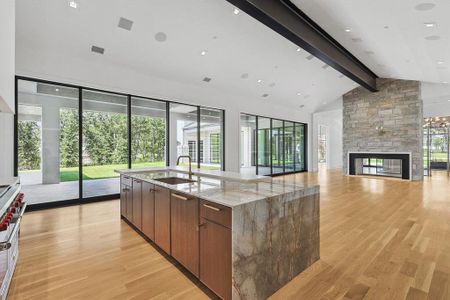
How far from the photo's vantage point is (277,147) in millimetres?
10555

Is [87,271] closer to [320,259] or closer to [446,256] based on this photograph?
[320,259]

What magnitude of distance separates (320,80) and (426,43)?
357 cm

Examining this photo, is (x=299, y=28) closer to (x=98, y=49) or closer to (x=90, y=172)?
(x=98, y=49)

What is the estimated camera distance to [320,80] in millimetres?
8617

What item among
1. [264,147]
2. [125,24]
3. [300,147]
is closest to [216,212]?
[125,24]

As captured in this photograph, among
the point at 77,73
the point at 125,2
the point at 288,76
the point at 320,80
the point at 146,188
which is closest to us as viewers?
the point at 146,188

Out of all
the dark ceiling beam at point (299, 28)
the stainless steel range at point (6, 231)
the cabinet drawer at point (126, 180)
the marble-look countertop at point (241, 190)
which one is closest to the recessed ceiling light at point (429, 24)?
the dark ceiling beam at point (299, 28)

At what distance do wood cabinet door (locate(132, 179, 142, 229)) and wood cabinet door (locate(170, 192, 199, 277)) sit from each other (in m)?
1.02

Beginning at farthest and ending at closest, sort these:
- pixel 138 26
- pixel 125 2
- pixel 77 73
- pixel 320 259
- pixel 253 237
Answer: pixel 77 73
pixel 138 26
pixel 125 2
pixel 320 259
pixel 253 237

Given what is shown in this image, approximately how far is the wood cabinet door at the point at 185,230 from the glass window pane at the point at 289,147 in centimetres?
917

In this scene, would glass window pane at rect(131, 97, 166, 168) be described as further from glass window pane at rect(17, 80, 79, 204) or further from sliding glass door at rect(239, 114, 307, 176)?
sliding glass door at rect(239, 114, 307, 176)

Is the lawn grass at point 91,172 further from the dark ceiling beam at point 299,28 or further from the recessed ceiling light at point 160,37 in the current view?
the dark ceiling beam at point 299,28

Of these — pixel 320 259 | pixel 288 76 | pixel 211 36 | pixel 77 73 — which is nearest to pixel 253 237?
pixel 320 259

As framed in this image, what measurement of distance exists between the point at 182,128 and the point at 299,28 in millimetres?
4162
